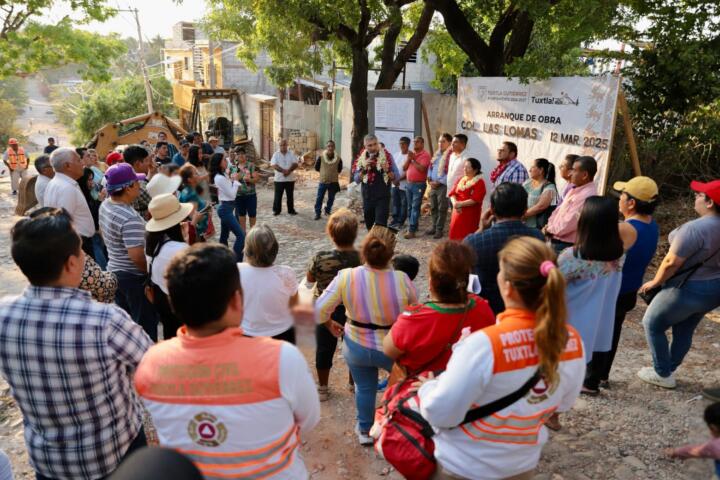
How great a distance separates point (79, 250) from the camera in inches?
83.7

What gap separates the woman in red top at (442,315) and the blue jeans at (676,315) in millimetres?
2241

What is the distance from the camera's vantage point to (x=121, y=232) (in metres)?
3.91

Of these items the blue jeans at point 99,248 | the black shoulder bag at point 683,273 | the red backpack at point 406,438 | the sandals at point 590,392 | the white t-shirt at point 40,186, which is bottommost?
the sandals at point 590,392

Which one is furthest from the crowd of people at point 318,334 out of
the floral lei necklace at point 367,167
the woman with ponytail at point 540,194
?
the floral lei necklace at point 367,167

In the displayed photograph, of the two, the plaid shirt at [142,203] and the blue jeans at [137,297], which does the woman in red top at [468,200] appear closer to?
the plaid shirt at [142,203]

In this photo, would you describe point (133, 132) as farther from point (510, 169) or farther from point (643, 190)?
point (643, 190)

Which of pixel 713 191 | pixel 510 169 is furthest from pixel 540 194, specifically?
pixel 713 191

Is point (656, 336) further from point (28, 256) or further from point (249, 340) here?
point (28, 256)

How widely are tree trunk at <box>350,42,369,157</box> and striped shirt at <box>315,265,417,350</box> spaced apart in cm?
876

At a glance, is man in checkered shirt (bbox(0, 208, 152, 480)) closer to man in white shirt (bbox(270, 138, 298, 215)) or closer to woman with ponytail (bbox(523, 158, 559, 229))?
woman with ponytail (bbox(523, 158, 559, 229))

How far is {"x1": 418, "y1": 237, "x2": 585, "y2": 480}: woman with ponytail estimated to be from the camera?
5.95 ft

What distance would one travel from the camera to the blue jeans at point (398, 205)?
9328 mm

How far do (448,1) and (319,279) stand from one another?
7.06 metres

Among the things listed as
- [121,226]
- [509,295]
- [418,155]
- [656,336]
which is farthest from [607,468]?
[418,155]
